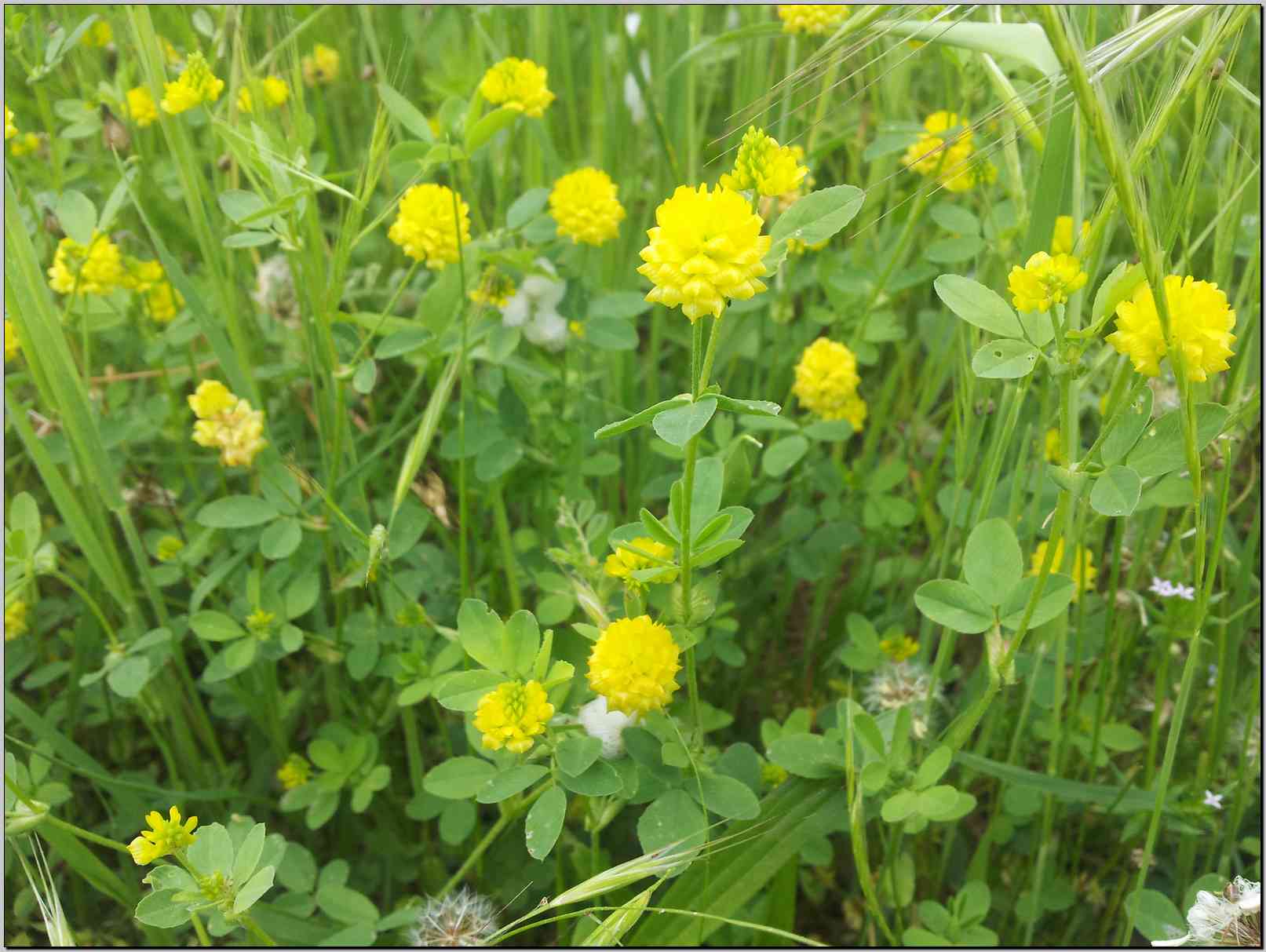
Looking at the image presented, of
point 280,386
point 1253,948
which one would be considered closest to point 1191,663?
point 1253,948

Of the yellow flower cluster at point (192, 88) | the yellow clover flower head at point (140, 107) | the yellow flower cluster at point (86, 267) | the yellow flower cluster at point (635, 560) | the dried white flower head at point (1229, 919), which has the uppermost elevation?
the yellow flower cluster at point (192, 88)

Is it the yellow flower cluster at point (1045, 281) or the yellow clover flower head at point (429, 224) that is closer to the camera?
the yellow flower cluster at point (1045, 281)

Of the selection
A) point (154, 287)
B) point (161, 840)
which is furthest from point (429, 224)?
point (161, 840)

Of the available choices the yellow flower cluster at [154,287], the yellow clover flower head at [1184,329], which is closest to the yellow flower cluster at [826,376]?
the yellow clover flower head at [1184,329]

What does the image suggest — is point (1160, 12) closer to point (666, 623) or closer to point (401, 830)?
point (666, 623)

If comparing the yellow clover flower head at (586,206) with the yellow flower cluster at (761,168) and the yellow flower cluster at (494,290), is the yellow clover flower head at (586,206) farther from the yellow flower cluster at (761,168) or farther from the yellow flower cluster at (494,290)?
the yellow flower cluster at (761,168)

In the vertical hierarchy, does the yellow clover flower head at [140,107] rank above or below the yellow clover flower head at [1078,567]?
above

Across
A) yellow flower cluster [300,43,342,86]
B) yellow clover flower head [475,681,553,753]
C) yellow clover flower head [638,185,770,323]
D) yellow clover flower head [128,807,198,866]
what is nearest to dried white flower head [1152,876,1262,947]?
yellow clover flower head [475,681,553,753]
